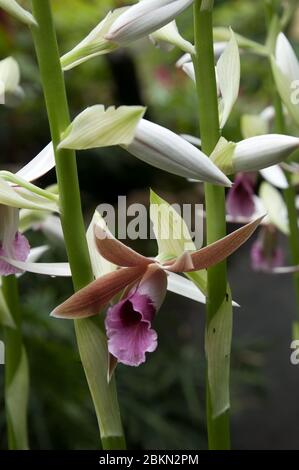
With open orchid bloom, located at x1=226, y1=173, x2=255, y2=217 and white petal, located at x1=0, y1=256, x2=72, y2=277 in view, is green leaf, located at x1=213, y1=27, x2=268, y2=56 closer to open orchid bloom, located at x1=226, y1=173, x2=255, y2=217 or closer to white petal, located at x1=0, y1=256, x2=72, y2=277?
open orchid bloom, located at x1=226, y1=173, x2=255, y2=217

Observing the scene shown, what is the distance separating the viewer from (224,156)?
41 centimetres

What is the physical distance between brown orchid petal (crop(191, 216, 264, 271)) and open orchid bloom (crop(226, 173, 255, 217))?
0.28 metres

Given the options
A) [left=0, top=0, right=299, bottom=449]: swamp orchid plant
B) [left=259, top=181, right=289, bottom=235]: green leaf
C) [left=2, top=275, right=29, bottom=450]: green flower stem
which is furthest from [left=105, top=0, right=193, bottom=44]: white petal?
[left=259, top=181, right=289, bottom=235]: green leaf

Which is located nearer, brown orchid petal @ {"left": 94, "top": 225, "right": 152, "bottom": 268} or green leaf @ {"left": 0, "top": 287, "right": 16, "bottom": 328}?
brown orchid petal @ {"left": 94, "top": 225, "right": 152, "bottom": 268}

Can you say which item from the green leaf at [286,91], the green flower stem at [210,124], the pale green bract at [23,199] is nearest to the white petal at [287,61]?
the green leaf at [286,91]

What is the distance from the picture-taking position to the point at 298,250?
2.14 feet

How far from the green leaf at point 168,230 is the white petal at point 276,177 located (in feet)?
0.83

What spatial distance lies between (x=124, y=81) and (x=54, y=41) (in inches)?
58.0

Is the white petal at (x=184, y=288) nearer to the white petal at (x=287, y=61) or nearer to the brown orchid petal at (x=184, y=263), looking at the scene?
the brown orchid petal at (x=184, y=263)

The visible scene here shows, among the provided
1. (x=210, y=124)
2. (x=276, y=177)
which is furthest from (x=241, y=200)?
(x=210, y=124)

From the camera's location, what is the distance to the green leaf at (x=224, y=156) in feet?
1.34

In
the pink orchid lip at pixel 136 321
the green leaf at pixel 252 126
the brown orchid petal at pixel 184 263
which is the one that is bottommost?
the pink orchid lip at pixel 136 321

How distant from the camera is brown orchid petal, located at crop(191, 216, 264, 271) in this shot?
392 mm
